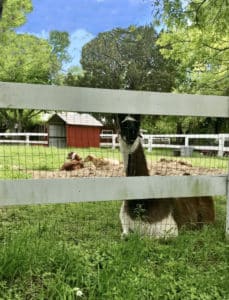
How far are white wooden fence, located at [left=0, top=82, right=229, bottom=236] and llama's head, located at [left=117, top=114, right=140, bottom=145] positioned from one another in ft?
1.13

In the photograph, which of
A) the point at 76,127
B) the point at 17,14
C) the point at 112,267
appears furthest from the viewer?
the point at 76,127

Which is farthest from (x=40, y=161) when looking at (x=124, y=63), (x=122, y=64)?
(x=122, y=64)

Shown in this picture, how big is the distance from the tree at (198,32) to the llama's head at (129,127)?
9.22 feet

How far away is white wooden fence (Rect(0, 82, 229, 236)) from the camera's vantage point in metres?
2.86

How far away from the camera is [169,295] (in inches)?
92.3

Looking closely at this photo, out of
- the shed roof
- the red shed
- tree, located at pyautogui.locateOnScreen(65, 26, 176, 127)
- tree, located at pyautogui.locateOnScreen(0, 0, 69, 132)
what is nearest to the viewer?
the red shed

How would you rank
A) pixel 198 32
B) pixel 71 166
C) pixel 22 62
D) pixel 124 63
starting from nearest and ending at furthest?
pixel 198 32 → pixel 71 166 → pixel 22 62 → pixel 124 63

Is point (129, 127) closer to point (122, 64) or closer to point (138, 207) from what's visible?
point (138, 207)

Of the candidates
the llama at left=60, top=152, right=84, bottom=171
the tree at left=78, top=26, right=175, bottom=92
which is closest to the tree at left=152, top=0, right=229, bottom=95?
the llama at left=60, top=152, right=84, bottom=171

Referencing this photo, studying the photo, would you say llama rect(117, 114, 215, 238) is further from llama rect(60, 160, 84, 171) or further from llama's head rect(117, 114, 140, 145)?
llama rect(60, 160, 84, 171)

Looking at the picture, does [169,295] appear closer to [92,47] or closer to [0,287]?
[0,287]

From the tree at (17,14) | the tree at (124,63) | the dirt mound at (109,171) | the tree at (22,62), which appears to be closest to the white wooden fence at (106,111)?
the dirt mound at (109,171)

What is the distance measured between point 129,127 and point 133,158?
1.20 ft

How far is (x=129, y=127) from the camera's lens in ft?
11.7
